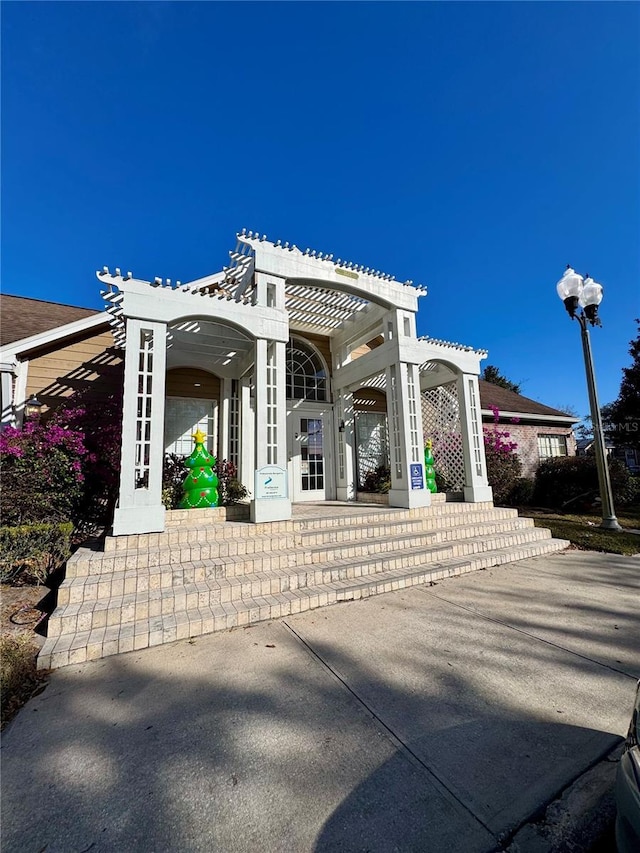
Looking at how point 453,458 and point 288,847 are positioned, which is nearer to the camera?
point 288,847

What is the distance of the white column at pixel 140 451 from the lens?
14.4 ft

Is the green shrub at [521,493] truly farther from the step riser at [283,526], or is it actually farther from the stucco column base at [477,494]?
the step riser at [283,526]

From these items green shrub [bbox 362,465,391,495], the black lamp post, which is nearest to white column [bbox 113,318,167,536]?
the black lamp post

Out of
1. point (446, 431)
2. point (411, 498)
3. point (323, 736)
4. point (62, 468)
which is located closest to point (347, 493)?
point (411, 498)

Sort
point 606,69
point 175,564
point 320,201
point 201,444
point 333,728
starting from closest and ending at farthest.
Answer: point 333,728 → point 175,564 → point 201,444 → point 606,69 → point 320,201

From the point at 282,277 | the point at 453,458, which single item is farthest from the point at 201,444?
the point at 453,458

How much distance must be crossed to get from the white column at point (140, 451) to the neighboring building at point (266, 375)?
0.06 ft

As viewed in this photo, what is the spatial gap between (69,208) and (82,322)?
4.37 meters

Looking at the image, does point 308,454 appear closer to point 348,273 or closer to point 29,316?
point 348,273

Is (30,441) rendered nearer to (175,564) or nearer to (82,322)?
(82,322)

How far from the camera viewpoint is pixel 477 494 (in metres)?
7.45

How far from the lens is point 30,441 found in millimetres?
5199

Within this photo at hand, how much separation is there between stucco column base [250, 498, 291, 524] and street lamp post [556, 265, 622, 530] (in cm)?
704

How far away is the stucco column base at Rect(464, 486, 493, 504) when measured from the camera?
24.3 feet
